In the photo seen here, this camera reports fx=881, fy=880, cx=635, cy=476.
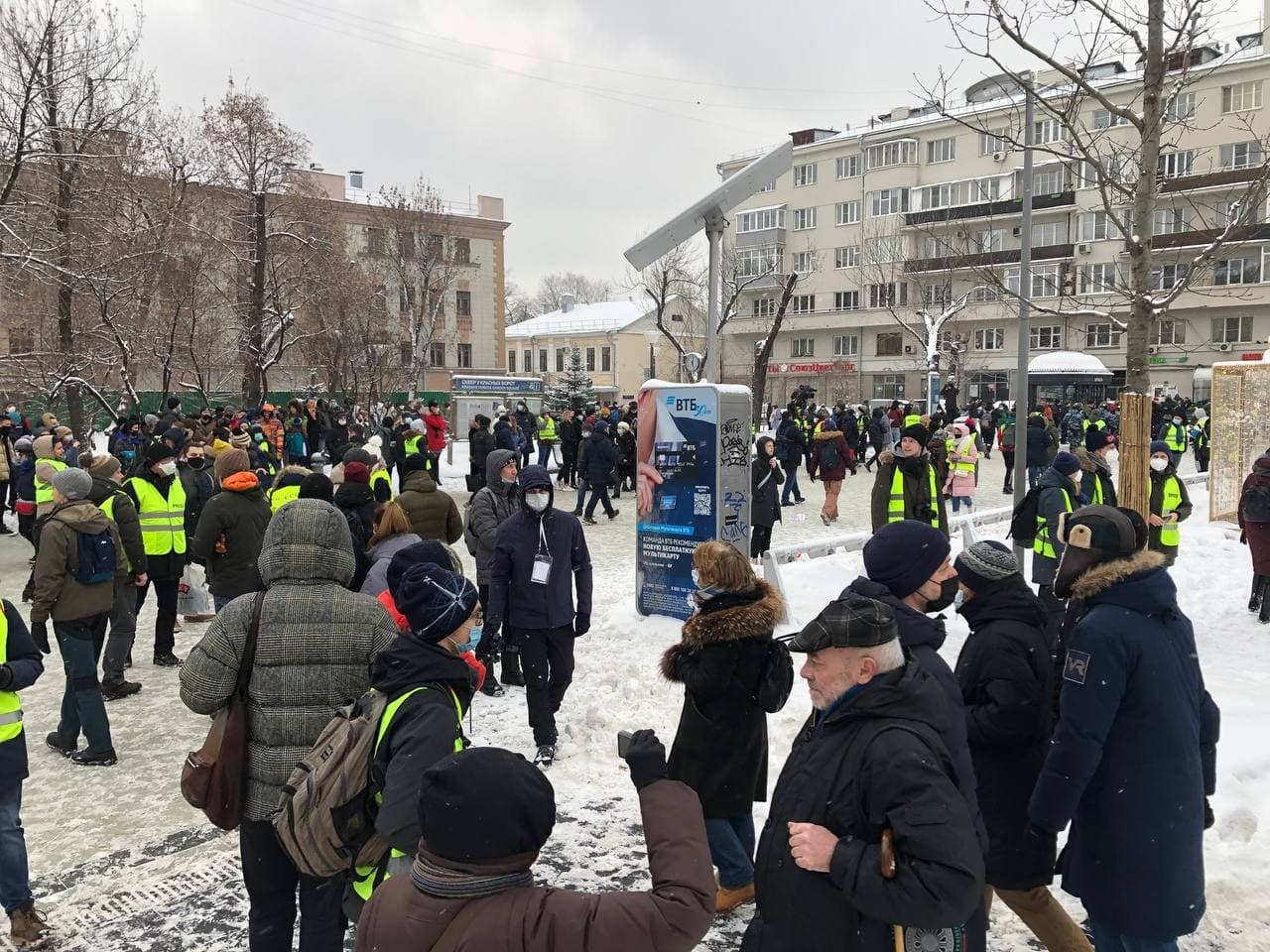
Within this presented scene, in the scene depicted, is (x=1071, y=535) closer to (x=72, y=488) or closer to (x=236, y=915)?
(x=236, y=915)

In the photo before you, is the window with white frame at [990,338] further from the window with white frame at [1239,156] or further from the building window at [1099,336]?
the window with white frame at [1239,156]

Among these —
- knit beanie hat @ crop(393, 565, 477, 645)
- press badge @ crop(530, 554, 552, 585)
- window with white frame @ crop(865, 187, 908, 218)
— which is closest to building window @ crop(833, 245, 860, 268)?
window with white frame @ crop(865, 187, 908, 218)

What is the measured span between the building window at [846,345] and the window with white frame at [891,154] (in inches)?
454

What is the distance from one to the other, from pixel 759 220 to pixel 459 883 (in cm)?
6694

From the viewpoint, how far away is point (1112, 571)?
9.30ft

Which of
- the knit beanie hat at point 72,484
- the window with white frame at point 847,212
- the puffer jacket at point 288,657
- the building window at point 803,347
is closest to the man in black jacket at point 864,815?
the puffer jacket at point 288,657

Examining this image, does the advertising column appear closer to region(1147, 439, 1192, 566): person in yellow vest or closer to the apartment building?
region(1147, 439, 1192, 566): person in yellow vest

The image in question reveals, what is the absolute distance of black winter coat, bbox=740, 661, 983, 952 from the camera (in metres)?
1.87

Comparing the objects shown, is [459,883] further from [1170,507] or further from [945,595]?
[1170,507]

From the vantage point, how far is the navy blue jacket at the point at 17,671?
3658mm

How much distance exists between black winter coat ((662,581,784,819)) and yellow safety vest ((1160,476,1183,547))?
701 centimetres

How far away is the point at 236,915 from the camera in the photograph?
13.4 ft

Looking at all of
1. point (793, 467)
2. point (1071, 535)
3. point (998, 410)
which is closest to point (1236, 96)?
point (998, 410)

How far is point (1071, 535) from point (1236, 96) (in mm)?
55729
